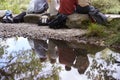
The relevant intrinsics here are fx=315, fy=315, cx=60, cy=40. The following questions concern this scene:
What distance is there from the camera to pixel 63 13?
10.4m

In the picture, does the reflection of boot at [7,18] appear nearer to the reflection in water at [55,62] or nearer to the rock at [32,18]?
the rock at [32,18]

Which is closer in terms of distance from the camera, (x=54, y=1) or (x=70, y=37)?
(x=70, y=37)

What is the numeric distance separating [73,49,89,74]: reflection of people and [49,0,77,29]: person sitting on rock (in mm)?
3249

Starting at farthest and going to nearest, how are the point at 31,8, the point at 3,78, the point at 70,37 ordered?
the point at 31,8 → the point at 70,37 → the point at 3,78

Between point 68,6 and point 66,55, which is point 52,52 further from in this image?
point 68,6

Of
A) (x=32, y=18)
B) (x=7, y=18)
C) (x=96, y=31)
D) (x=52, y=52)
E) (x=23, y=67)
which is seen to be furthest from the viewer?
(x=7, y=18)

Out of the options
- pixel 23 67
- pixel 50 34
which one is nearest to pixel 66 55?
pixel 23 67

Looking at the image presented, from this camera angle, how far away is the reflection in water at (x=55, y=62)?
527 cm

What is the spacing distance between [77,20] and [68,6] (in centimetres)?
59

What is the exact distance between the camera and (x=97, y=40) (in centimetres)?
802

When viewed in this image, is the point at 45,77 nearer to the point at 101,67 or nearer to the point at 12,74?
the point at 12,74

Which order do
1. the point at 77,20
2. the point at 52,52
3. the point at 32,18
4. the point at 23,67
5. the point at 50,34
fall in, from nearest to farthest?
the point at 23,67 → the point at 52,52 → the point at 50,34 → the point at 77,20 → the point at 32,18

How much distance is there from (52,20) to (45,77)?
550 cm

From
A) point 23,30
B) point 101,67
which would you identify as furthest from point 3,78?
point 23,30
